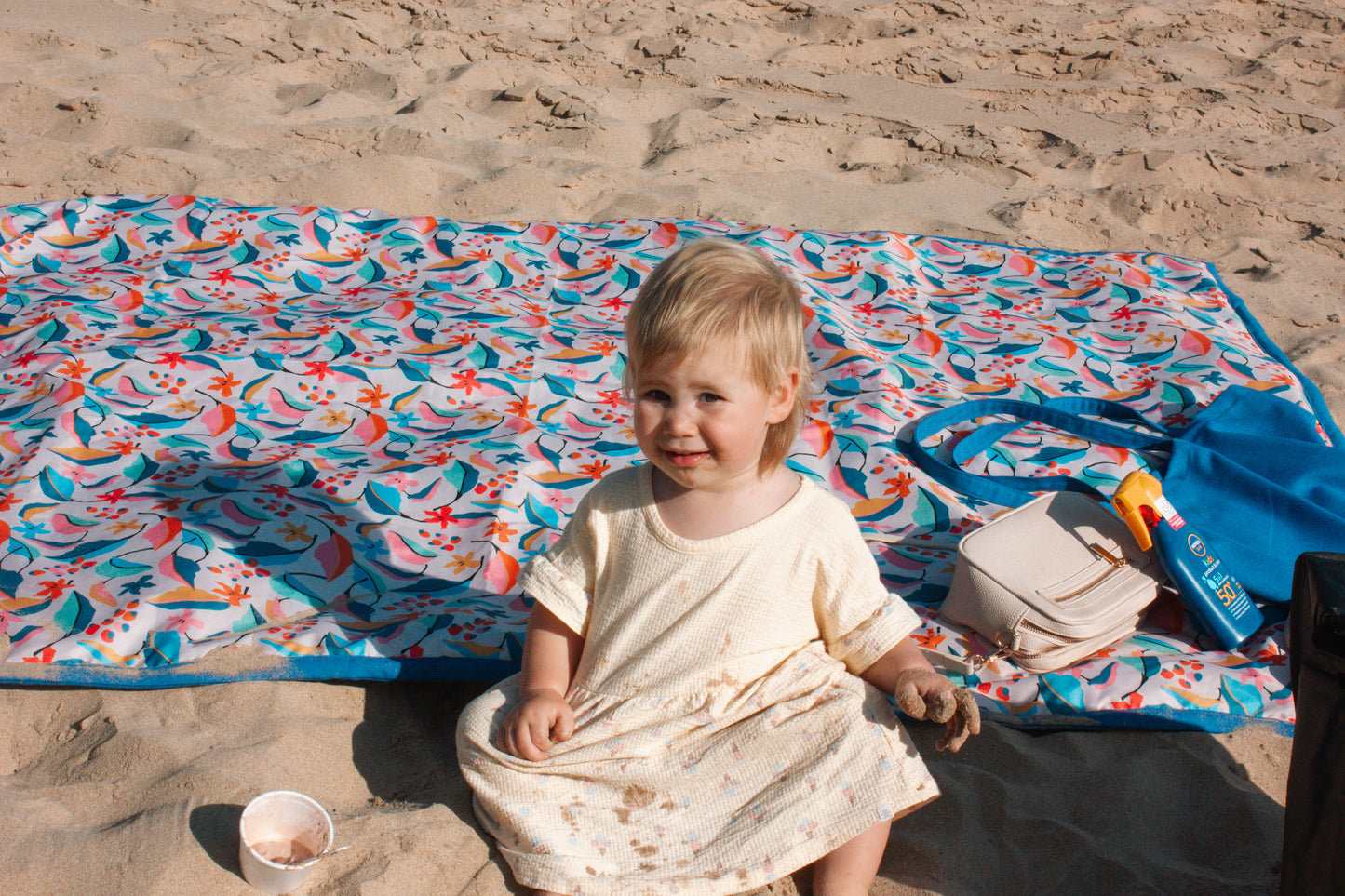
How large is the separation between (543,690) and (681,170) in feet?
11.2

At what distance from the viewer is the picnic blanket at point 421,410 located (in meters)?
2.03

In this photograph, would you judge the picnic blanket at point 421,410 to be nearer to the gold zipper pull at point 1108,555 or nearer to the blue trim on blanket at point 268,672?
the blue trim on blanket at point 268,672

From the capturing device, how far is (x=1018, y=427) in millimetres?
2844

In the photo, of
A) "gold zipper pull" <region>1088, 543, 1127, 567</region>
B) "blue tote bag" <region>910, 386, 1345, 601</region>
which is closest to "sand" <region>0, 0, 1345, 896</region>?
"gold zipper pull" <region>1088, 543, 1127, 567</region>

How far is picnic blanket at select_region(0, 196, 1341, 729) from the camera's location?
2.03m

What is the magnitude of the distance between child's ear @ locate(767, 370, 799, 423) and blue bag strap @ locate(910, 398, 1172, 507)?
3.59 feet

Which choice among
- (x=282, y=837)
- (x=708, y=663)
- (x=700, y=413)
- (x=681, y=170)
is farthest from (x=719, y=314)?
(x=681, y=170)

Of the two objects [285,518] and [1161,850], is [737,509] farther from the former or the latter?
[285,518]

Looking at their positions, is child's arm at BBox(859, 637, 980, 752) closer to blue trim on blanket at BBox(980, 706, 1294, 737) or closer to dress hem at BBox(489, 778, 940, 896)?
dress hem at BBox(489, 778, 940, 896)

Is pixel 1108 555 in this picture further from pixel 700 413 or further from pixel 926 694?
pixel 700 413

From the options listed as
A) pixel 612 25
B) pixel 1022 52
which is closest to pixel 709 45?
pixel 612 25

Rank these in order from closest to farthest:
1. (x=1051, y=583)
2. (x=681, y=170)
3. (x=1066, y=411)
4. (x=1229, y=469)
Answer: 1. (x=1051, y=583)
2. (x=1229, y=469)
3. (x=1066, y=411)
4. (x=681, y=170)

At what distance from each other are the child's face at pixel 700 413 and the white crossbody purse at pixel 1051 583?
756mm

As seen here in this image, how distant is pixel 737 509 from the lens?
1667mm
